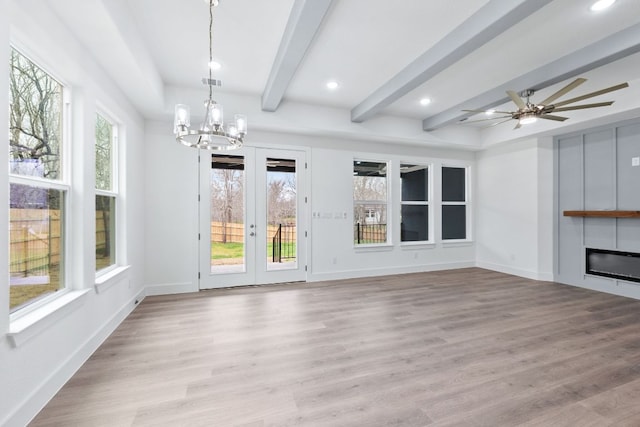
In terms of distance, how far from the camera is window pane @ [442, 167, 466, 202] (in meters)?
6.54

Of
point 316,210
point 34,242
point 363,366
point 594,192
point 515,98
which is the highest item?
point 515,98

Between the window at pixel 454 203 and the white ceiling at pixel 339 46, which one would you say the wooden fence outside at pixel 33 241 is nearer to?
the white ceiling at pixel 339 46

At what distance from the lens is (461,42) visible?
8.99 feet

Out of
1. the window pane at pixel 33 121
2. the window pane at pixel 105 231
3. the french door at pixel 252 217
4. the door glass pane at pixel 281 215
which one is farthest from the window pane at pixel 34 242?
the door glass pane at pixel 281 215

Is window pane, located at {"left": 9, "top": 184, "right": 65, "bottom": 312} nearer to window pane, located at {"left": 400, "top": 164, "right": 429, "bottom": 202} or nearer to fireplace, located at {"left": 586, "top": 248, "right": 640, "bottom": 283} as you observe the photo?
window pane, located at {"left": 400, "top": 164, "right": 429, "bottom": 202}

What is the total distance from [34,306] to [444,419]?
2825 mm

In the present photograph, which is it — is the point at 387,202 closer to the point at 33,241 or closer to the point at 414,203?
the point at 414,203

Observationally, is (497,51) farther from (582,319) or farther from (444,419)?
(444,419)

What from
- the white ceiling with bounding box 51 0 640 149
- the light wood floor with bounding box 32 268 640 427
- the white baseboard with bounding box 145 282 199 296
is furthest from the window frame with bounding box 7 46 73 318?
the white baseboard with bounding box 145 282 199 296

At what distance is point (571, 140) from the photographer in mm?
5062

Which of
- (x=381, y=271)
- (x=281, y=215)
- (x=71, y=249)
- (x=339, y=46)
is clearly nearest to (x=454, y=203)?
(x=381, y=271)

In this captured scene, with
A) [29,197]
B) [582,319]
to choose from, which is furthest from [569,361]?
[29,197]

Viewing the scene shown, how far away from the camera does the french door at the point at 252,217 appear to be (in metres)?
4.75

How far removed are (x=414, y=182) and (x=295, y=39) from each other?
14.4 feet
